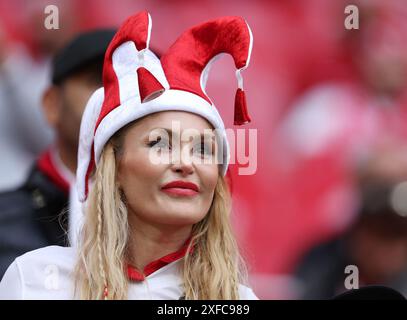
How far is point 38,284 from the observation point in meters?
2.52

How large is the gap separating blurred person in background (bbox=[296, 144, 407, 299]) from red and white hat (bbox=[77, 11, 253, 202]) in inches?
46.0

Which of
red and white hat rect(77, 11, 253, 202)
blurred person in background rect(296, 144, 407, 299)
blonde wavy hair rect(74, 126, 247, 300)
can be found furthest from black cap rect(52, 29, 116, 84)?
blurred person in background rect(296, 144, 407, 299)

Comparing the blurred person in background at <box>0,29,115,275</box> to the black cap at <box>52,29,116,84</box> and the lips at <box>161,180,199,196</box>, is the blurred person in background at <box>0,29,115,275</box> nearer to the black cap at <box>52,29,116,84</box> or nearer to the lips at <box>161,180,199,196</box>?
the black cap at <box>52,29,116,84</box>

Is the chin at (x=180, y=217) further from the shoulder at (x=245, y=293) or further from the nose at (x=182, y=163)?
the shoulder at (x=245, y=293)

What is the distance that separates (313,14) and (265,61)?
0.26 metres

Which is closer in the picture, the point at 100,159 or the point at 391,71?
the point at 100,159

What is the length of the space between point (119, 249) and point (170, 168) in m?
0.21

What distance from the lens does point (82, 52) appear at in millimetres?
3373

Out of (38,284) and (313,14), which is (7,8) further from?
(38,284)

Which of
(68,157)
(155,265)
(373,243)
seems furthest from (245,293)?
(373,243)

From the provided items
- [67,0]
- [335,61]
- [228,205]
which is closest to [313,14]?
[335,61]

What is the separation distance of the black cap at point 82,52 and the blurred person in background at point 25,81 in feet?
1.16

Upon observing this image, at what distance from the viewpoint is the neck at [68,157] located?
3.42m

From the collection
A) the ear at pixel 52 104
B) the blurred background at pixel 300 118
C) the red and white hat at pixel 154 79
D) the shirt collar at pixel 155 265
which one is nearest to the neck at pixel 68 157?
the ear at pixel 52 104
